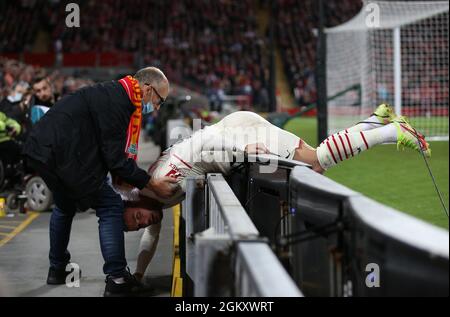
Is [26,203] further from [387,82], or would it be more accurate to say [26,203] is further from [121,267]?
[387,82]

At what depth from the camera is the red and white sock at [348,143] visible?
781 cm

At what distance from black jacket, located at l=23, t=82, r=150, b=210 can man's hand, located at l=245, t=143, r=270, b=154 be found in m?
0.73

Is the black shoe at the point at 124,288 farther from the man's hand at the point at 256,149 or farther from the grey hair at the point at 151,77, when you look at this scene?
the grey hair at the point at 151,77

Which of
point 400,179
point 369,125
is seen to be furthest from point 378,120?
point 400,179

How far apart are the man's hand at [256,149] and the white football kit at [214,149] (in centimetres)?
10

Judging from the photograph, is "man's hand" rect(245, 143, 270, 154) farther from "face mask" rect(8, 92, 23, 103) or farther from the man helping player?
"face mask" rect(8, 92, 23, 103)

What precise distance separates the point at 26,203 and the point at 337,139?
661 cm

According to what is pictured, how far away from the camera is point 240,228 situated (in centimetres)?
402

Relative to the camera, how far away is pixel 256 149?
22.0ft

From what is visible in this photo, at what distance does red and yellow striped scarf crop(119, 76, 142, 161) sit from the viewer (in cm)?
671

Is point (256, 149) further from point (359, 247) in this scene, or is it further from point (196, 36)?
point (196, 36)

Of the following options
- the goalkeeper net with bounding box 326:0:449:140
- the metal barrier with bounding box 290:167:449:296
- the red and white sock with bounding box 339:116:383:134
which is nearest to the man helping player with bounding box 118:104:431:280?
the red and white sock with bounding box 339:116:383:134

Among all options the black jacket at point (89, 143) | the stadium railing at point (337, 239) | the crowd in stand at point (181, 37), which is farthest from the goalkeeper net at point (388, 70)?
the stadium railing at point (337, 239)

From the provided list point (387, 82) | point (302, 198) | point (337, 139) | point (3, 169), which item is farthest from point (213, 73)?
point (302, 198)
